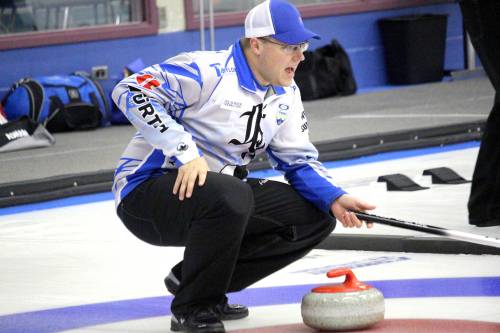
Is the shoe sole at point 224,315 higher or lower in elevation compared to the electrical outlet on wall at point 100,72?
higher

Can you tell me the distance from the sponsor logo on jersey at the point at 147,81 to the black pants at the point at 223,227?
11.7 inches

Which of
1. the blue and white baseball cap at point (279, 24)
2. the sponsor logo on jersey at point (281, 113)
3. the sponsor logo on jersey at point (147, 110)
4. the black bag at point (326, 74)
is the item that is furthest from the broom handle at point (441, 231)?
the black bag at point (326, 74)

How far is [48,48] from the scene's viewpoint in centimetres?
1298

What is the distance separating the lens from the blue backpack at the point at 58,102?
11.9m

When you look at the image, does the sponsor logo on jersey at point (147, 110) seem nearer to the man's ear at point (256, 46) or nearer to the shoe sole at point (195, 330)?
the man's ear at point (256, 46)

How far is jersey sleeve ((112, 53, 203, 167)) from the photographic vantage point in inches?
167

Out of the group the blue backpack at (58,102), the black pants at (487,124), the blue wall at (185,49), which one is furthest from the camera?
the blue wall at (185,49)

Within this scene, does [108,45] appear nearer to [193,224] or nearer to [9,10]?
[9,10]

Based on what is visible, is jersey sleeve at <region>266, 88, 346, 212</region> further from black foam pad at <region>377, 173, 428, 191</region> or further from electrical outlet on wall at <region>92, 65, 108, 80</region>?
electrical outlet on wall at <region>92, 65, 108, 80</region>

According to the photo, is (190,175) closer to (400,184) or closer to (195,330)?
(195,330)

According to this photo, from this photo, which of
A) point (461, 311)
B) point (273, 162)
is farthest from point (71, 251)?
point (461, 311)

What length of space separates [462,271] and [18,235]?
2.68 metres

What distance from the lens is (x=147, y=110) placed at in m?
4.31

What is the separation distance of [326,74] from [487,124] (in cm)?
823
